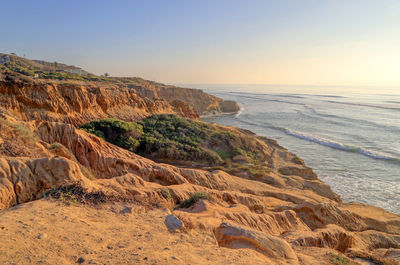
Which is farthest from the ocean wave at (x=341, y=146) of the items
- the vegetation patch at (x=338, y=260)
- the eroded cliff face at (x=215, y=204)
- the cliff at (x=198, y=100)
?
the cliff at (x=198, y=100)

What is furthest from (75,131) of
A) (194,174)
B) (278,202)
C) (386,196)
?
(386,196)

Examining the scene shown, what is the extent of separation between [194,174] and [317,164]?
50.0 ft

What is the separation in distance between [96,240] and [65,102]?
19.8 m

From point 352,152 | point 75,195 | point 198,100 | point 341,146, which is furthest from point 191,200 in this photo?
point 198,100

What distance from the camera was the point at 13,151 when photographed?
300 inches

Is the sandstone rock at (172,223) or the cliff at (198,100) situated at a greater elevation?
the cliff at (198,100)

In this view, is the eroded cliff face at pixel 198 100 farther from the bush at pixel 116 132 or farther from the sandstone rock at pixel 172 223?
the sandstone rock at pixel 172 223

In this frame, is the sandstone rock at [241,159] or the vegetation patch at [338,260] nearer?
the vegetation patch at [338,260]

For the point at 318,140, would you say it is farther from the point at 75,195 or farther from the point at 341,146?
the point at 75,195

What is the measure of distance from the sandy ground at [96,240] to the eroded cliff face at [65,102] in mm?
12841

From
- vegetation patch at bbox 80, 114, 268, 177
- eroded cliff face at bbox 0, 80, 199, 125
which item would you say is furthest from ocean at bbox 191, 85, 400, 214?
eroded cliff face at bbox 0, 80, 199, 125

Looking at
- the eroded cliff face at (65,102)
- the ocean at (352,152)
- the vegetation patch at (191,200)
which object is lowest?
the ocean at (352,152)

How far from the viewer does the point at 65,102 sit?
21016 mm

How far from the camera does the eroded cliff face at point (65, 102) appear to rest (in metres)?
18.3
